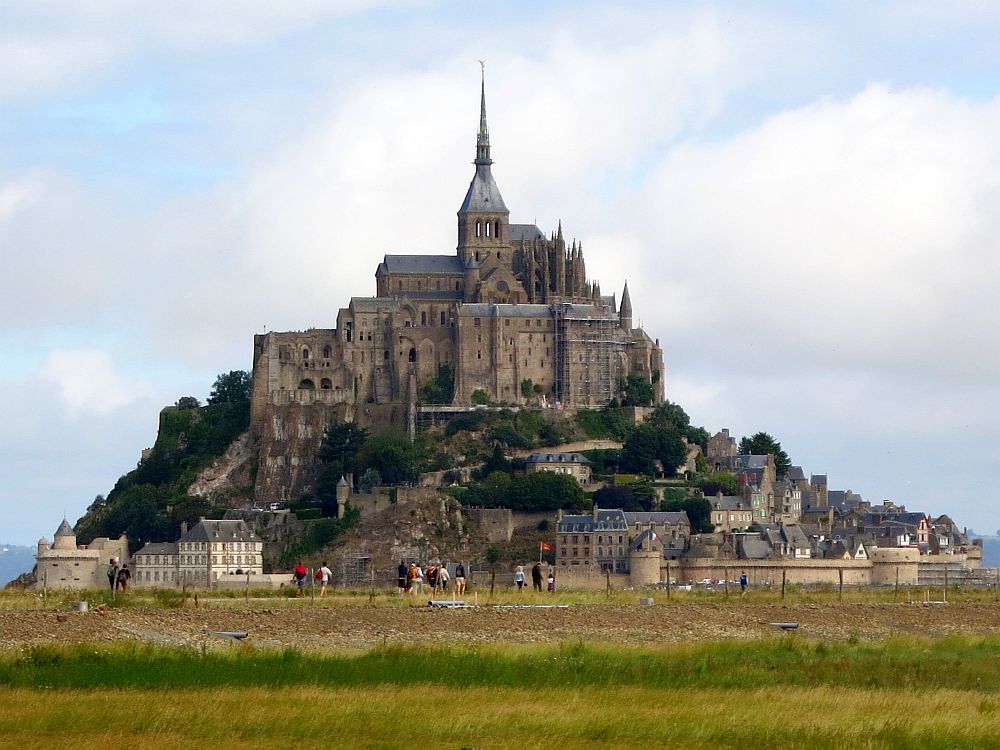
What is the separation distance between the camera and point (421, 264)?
4793 inches

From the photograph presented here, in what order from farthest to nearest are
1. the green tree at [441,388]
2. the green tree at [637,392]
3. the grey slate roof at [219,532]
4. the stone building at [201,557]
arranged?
the green tree at [637,392] → the green tree at [441,388] → the grey slate roof at [219,532] → the stone building at [201,557]

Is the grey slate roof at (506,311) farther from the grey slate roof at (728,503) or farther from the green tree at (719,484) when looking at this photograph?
the grey slate roof at (728,503)

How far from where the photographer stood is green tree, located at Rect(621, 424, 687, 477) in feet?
363

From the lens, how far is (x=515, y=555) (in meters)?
103

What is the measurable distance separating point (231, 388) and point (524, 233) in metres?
18.6

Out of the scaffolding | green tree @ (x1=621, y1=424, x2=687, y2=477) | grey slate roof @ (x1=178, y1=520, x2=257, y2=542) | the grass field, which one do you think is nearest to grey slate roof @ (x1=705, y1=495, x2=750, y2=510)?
green tree @ (x1=621, y1=424, x2=687, y2=477)

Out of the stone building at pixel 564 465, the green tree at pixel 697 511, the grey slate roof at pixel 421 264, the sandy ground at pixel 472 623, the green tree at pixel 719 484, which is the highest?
the grey slate roof at pixel 421 264

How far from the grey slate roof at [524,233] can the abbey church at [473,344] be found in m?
2.27

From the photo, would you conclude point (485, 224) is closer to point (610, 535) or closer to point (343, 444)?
point (343, 444)

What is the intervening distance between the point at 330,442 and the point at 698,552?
2238 centimetres

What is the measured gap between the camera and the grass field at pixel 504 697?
108ft

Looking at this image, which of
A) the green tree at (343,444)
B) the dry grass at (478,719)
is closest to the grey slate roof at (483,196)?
the green tree at (343,444)

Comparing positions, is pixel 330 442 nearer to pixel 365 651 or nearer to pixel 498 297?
pixel 498 297

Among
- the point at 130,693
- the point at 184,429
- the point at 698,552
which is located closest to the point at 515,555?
the point at 698,552
